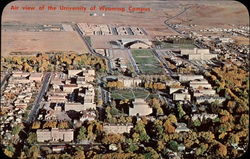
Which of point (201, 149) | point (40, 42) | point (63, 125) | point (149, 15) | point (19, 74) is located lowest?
point (201, 149)

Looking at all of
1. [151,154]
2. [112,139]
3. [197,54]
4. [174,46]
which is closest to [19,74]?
[112,139]

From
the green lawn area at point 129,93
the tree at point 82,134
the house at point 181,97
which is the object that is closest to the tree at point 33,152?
the tree at point 82,134

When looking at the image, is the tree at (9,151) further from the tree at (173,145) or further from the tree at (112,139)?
the tree at (173,145)

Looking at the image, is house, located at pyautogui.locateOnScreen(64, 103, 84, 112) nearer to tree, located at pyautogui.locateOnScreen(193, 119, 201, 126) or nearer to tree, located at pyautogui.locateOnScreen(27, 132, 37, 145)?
tree, located at pyautogui.locateOnScreen(27, 132, 37, 145)

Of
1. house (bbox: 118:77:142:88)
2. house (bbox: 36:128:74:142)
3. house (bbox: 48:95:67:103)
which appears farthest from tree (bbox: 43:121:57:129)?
house (bbox: 118:77:142:88)

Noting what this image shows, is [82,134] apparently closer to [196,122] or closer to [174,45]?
[196,122]
